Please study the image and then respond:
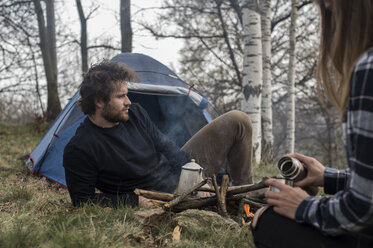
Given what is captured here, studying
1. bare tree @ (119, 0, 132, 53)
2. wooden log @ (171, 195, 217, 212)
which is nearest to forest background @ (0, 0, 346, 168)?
bare tree @ (119, 0, 132, 53)

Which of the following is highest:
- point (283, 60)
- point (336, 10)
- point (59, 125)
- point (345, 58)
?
point (283, 60)

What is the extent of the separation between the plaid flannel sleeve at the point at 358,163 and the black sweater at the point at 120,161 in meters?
1.45

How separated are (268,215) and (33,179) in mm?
2892

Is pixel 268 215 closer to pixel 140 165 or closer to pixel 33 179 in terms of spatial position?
pixel 140 165

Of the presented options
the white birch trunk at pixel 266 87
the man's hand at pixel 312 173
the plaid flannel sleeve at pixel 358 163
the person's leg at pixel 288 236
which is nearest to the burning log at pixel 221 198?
the man's hand at pixel 312 173

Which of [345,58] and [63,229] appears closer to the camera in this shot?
[345,58]

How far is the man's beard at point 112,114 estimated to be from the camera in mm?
2389

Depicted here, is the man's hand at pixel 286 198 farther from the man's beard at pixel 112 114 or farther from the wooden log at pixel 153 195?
A: the man's beard at pixel 112 114

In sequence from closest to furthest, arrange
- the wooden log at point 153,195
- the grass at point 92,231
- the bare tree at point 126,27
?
the grass at point 92,231 → the wooden log at point 153,195 → the bare tree at point 126,27

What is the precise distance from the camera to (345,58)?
1.06 m

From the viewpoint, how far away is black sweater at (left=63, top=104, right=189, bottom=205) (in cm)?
214

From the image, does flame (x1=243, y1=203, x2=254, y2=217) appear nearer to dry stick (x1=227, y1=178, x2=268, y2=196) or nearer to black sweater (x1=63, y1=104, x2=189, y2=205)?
dry stick (x1=227, y1=178, x2=268, y2=196)

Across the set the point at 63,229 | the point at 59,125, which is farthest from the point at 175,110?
the point at 63,229

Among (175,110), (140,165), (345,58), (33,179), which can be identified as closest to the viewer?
(345,58)
